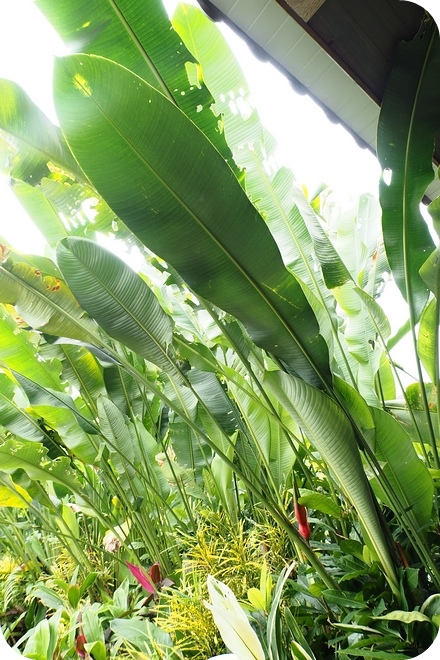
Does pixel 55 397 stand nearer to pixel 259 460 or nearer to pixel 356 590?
pixel 259 460

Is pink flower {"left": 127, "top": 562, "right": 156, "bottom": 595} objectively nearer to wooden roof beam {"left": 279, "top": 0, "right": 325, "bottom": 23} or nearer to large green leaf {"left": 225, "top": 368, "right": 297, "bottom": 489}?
large green leaf {"left": 225, "top": 368, "right": 297, "bottom": 489}

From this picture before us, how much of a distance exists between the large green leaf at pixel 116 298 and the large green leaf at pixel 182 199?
16cm

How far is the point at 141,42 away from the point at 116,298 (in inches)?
13.5

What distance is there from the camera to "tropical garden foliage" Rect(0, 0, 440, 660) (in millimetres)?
494

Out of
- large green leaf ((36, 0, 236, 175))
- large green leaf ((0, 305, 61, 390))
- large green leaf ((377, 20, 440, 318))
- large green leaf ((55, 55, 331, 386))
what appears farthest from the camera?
large green leaf ((0, 305, 61, 390))

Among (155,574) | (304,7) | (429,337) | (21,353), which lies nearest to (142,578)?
(155,574)

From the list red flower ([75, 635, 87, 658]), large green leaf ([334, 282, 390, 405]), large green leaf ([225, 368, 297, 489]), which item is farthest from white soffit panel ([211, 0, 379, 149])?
red flower ([75, 635, 87, 658])

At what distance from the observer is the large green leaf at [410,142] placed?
658 millimetres

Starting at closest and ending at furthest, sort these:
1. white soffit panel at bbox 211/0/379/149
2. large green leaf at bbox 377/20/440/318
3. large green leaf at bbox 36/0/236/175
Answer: large green leaf at bbox 36/0/236/175 < large green leaf at bbox 377/20/440/318 < white soffit panel at bbox 211/0/379/149

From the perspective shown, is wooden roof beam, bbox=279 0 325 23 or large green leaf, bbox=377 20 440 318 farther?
wooden roof beam, bbox=279 0 325 23

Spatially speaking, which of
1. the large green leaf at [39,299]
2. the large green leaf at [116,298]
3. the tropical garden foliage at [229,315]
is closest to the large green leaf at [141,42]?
the tropical garden foliage at [229,315]

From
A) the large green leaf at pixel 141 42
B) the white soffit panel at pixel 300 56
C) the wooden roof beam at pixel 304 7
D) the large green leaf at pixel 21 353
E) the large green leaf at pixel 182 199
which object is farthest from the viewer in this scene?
the large green leaf at pixel 21 353

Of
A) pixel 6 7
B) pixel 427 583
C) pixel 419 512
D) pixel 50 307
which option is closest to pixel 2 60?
pixel 6 7

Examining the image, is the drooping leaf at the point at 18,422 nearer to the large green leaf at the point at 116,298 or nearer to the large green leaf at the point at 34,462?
the large green leaf at the point at 34,462
